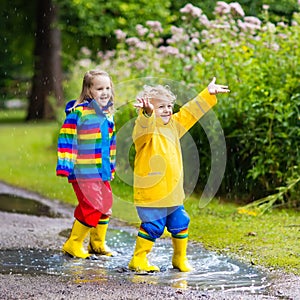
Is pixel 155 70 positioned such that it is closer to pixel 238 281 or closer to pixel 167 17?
pixel 238 281

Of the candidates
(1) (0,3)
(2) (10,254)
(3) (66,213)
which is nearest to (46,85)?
(1) (0,3)

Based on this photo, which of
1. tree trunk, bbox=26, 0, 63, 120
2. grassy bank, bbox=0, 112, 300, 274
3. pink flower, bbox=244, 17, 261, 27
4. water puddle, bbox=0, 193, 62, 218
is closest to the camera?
grassy bank, bbox=0, 112, 300, 274

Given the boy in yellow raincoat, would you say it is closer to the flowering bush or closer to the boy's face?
the boy's face

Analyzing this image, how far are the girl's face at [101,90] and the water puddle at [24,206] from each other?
274 centimetres

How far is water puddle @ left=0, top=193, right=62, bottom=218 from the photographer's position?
917 centimetres

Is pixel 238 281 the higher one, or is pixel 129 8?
pixel 129 8

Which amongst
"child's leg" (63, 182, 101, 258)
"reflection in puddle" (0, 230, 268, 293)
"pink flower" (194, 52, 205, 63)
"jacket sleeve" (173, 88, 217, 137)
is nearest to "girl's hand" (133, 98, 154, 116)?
"jacket sleeve" (173, 88, 217, 137)

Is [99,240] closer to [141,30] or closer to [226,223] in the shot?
[226,223]

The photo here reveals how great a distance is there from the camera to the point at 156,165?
19.4 ft

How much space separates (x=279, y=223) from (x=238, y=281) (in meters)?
2.48

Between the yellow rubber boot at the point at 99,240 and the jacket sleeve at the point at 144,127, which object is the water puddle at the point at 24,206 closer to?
the yellow rubber boot at the point at 99,240

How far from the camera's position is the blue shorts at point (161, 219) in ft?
19.5

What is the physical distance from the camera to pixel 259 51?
9.67m

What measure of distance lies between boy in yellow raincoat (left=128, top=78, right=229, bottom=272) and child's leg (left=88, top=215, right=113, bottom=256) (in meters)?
0.71
